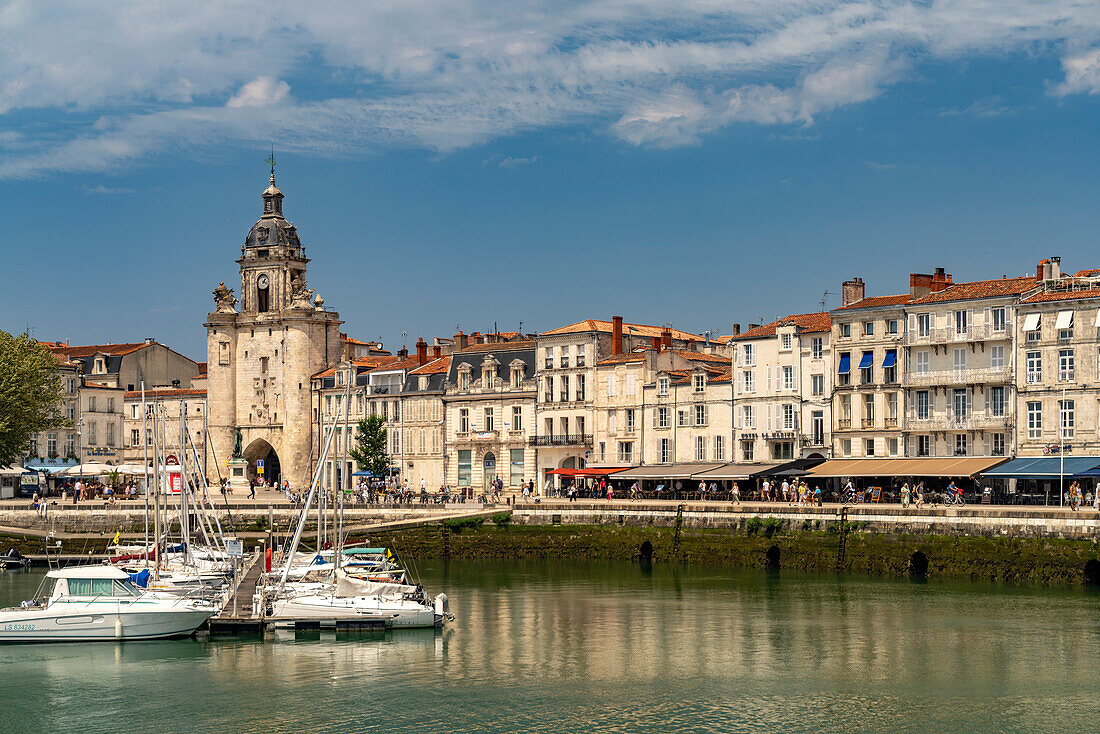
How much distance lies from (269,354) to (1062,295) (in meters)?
55.4

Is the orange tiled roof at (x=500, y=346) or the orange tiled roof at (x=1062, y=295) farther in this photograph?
the orange tiled roof at (x=500, y=346)

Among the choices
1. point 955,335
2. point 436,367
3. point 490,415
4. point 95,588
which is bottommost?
point 95,588

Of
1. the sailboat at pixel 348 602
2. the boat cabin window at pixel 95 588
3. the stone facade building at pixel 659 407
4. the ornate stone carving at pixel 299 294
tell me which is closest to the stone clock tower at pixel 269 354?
the ornate stone carving at pixel 299 294

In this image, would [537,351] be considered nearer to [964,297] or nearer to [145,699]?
[964,297]

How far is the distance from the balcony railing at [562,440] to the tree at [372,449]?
965 centimetres

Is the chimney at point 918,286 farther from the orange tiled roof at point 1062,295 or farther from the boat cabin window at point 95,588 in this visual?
the boat cabin window at point 95,588

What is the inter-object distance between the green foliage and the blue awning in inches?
933

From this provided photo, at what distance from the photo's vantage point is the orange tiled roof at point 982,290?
6938 cm

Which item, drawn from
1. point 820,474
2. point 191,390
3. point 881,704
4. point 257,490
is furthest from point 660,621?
point 191,390

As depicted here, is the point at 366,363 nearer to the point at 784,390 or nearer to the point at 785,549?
the point at 784,390

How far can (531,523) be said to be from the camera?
74.5 metres

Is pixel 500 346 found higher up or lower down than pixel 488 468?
higher up

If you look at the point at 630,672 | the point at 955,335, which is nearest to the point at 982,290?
the point at 955,335

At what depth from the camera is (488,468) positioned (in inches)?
3686
